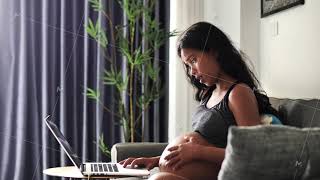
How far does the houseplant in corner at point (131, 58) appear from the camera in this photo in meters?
2.16

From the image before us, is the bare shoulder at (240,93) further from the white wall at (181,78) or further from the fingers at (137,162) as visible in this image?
the white wall at (181,78)

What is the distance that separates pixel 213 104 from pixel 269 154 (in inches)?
21.0

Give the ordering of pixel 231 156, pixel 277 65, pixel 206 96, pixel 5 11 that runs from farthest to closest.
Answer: pixel 5 11 < pixel 206 96 < pixel 277 65 < pixel 231 156

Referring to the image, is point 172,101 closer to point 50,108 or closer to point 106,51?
point 106,51

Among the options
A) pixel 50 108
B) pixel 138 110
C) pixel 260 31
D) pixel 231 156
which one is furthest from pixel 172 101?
pixel 231 156

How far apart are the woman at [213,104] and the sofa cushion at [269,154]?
0.85ft

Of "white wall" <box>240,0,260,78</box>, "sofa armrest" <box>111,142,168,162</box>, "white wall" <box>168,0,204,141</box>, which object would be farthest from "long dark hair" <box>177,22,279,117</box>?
"white wall" <box>168,0,204,141</box>

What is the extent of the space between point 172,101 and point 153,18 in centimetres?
41

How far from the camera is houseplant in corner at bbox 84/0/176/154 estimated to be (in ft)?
7.09

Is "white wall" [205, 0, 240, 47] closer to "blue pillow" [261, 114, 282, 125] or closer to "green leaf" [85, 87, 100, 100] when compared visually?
"blue pillow" [261, 114, 282, 125]

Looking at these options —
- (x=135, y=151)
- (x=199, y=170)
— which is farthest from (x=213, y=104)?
(x=135, y=151)

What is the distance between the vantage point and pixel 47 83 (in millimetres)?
2254

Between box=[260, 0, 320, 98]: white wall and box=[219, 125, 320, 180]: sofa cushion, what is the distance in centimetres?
38

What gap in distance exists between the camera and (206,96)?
1.40 meters
